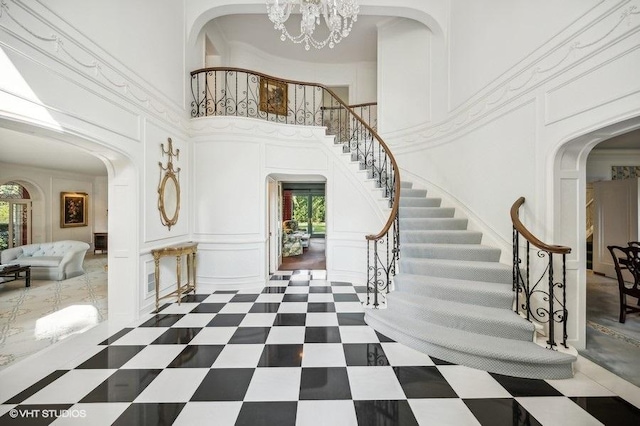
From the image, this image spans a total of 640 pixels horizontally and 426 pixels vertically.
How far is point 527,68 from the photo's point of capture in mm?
3176

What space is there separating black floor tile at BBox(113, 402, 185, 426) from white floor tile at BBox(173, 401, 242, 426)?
60 mm

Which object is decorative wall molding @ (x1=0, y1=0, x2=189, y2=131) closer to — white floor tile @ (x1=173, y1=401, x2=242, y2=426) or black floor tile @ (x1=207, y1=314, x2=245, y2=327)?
black floor tile @ (x1=207, y1=314, x2=245, y2=327)

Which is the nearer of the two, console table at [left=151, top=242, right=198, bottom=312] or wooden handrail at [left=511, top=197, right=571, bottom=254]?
wooden handrail at [left=511, top=197, right=571, bottom=254]

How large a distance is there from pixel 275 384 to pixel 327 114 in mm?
7881

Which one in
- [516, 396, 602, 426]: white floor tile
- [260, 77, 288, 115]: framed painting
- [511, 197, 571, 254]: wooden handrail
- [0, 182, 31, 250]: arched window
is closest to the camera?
[516, 396, 602, 426]: white floor tile

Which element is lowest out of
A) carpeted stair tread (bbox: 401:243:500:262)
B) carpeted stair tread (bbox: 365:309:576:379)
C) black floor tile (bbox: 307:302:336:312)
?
black floor tile (bbox: 307:302:336:312)

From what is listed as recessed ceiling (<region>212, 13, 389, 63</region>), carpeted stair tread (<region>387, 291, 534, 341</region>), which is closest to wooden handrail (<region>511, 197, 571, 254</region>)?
carpeted stair tread (<region>387, 291, 534, 341</region>)

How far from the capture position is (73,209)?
997 centimetres

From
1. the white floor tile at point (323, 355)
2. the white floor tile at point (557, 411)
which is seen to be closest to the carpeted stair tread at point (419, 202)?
the white floor tile at point (323, 355)

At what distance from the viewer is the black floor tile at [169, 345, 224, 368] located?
8.58 feet

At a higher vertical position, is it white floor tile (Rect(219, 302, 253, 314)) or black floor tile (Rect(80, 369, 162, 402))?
white floor tile (Rect(219, 302, 253, 314))

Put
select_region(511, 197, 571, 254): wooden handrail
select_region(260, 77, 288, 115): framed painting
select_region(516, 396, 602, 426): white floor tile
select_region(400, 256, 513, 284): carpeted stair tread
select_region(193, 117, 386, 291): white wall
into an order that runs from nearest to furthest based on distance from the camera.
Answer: select_region(516, 396, 602, 426): white floor tile, select_region(511, 197, 571, 254): wooden handrail, select_region(400, 256, 513, 284): carpeted stair tread, select_region(193, 117, 386, 291): white wall, select_region(260, 77, 288, 115): framed painting

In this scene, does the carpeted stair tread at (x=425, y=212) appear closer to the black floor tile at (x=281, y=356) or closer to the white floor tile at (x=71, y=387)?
the black floor tile at (x=281, y=356)

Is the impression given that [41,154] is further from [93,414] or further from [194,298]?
[93,414]
